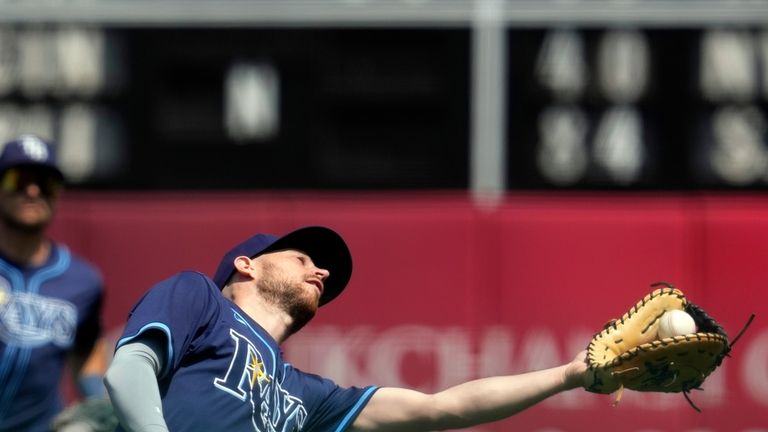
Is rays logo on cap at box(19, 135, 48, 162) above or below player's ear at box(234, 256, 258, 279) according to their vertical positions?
above

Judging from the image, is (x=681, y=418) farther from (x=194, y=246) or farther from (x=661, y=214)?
(x=194, y=246)

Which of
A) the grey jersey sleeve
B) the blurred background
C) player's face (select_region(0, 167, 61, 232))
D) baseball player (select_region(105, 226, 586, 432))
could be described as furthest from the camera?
the blurred background

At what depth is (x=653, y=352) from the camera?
2762mm

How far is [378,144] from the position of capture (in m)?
6.79

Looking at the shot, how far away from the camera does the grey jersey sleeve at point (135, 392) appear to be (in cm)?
249

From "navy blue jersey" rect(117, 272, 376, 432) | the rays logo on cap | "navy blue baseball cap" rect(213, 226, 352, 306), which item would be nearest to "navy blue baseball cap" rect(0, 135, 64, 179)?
the rays logo on cap

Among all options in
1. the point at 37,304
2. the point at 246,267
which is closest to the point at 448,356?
the point at 37,304

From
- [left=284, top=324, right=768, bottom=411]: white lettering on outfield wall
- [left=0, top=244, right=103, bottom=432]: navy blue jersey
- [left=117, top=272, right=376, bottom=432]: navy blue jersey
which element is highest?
[left=117, top=272, right=376, bottom=432]: navy blue jersey

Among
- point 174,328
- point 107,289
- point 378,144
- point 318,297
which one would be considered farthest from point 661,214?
point 174,328

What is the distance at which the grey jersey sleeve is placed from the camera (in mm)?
2490

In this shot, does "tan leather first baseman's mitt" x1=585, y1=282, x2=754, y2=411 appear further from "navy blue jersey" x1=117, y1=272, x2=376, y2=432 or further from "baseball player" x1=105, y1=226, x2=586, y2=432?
"navy blue jersey" x1=117, y1=272, x2=376, y2=432

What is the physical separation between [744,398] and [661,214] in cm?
89

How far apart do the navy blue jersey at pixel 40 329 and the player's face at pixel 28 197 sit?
13cm

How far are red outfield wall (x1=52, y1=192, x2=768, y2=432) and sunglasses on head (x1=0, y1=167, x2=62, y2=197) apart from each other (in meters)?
1.85
